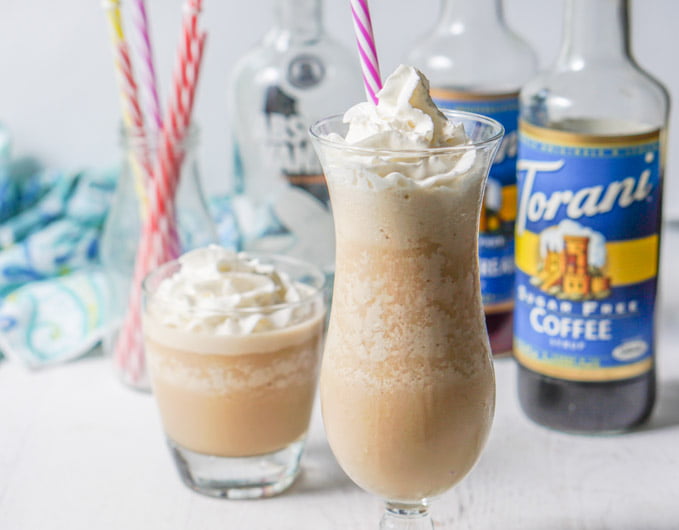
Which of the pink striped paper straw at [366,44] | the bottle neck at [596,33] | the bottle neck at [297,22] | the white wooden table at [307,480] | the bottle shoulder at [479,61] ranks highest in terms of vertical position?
the pink striped paper straw at [366,44]

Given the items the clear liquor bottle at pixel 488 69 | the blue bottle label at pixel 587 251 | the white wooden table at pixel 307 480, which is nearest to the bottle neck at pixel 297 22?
the clear liquor bottle at pixel 488 69

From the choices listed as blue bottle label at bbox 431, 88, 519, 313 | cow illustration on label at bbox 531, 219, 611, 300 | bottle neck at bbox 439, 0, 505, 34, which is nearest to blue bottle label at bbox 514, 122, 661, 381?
cow illustration on label at bbox 531, 219, 611, 300

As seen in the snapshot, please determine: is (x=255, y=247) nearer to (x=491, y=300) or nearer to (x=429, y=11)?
(x=491, y=300)

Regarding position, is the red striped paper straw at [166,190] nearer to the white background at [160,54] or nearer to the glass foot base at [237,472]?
the glass foot base at [237,472]

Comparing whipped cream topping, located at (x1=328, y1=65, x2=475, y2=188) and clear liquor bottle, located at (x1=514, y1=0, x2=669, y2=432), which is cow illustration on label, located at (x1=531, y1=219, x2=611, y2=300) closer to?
clear liquor bottle, located at (x1=514, y1=0, x2=669, y2=432)

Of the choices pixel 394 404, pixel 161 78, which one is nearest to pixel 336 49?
pixel 161 78

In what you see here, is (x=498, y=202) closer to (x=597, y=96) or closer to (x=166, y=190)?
(x=597, y=96)
